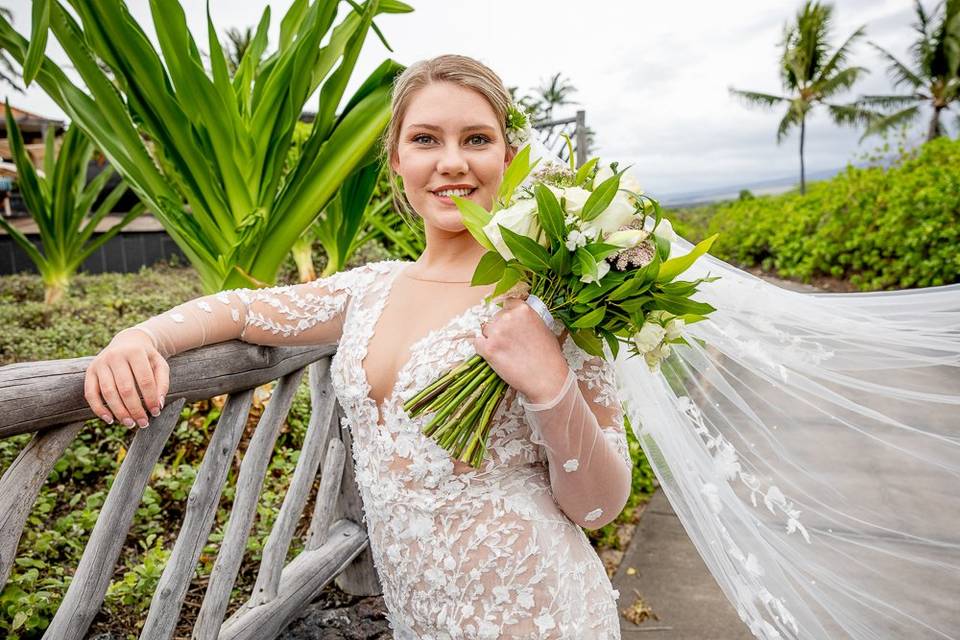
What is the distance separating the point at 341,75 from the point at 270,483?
2.00 m

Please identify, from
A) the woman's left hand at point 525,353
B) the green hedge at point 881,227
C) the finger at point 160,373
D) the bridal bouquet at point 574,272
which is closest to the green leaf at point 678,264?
the bridal bouquet at point 574,272

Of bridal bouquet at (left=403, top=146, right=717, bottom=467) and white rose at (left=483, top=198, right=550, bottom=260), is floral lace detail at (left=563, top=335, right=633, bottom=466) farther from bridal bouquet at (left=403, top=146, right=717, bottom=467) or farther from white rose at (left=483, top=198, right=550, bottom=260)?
white rose at (left=483, top=198, right=550, bottom=260)

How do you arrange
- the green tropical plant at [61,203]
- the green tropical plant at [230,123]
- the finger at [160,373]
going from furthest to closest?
the green tropical plant at [61,203], the green tropical plant at [230,123], the finger at [160,373]

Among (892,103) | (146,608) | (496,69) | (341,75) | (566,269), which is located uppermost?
(892,103)

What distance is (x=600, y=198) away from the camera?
3.78 feet

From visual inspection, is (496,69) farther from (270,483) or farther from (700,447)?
(270,483)

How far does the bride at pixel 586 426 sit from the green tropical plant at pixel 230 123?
4.44 ft

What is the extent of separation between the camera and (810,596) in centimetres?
162

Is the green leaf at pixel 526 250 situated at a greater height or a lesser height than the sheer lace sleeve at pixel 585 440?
greater

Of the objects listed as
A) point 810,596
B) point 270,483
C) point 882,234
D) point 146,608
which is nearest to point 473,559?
point 810,596

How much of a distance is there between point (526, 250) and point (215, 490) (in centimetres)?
130

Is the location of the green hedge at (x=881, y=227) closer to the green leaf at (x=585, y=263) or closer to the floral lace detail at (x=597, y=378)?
the floral lace detail at (x=597, y=378)

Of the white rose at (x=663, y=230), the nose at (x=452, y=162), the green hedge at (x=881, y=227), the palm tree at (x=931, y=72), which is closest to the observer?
the white rose at (x=663, y=230)

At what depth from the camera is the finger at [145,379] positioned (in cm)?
130
